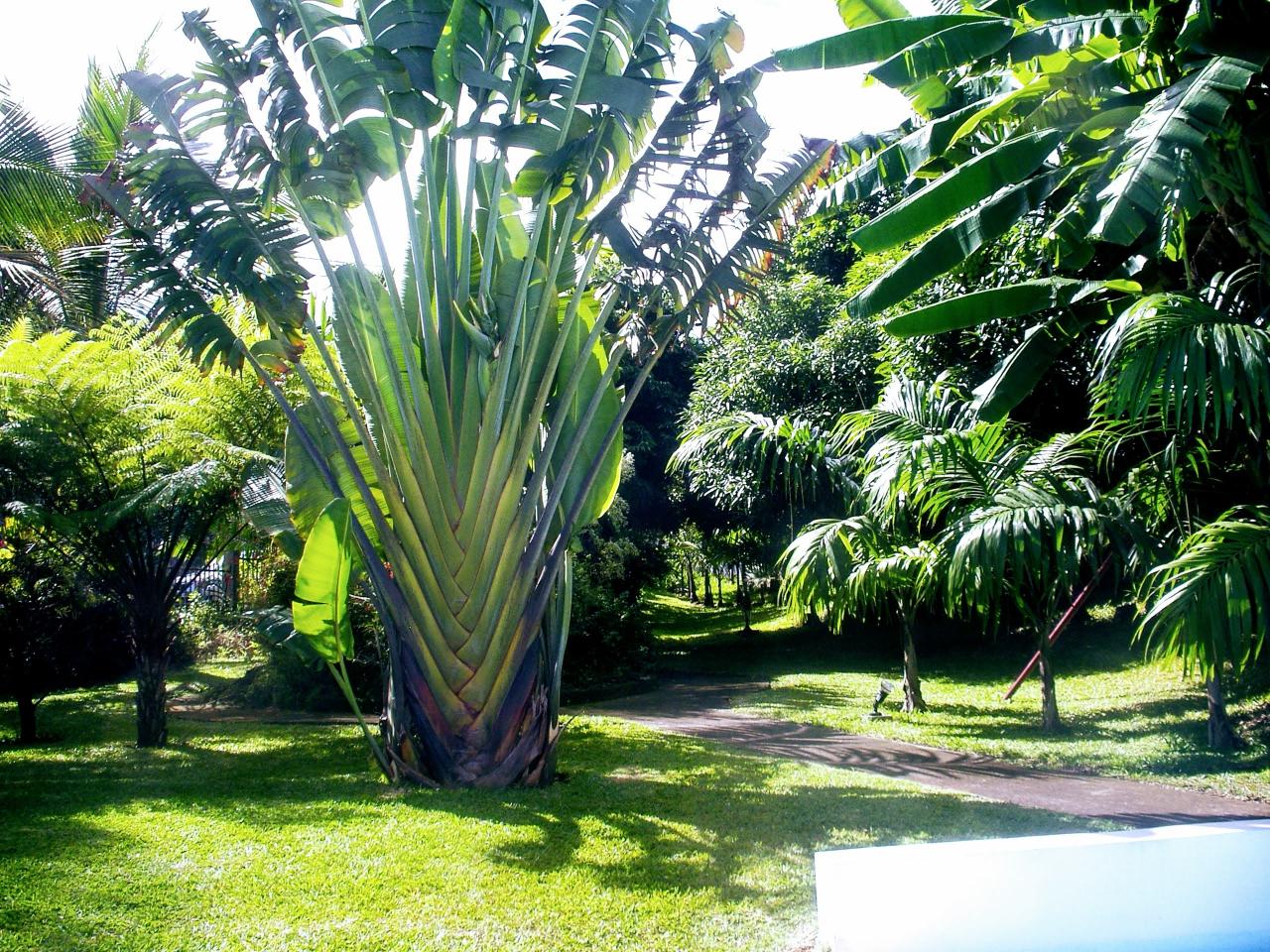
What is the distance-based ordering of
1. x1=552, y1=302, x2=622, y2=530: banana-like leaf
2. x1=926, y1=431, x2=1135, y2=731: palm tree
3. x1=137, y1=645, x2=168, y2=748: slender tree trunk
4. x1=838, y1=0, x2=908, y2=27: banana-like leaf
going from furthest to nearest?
x1=137, y1=645, x2=168, y2=748: slender tree trunk < x1=926, y1=431, x2=1135, y2=731: palm tree < x1=552, y1=302, x2=622, y2=530: banana-like leaf < x1=838, y1=0, x2=908, y2=27: banana-like leaf

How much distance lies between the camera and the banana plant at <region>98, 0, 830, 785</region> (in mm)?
7078

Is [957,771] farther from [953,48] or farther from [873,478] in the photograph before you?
[953,48]

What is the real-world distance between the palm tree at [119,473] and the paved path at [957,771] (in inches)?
213

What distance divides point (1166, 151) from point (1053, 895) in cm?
372

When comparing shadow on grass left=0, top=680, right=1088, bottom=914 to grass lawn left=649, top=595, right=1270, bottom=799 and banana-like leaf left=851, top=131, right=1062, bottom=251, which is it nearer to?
grass lawn left=649, top=595, right=1270, bottom=799

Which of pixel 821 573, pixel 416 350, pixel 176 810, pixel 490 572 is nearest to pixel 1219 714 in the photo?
pixel 821 573

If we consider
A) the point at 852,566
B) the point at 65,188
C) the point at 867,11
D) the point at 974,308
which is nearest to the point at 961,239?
the point at 974,308

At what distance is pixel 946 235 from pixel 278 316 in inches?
190

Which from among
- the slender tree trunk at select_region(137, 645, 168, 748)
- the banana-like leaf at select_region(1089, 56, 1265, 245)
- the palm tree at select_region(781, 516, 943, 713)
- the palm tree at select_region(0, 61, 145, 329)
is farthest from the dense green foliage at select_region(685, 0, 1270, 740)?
the palm tree at select_region(0, 61, 145, 329)

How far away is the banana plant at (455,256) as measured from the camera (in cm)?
708

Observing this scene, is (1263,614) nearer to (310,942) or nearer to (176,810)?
(310,942)

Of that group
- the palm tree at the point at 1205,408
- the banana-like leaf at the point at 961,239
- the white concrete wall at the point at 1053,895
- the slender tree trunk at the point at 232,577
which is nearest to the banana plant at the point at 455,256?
the banana-like leaf at the point at 961,239

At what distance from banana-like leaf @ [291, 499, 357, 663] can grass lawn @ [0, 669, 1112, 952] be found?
115 centimetres

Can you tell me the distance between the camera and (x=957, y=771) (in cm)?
835
